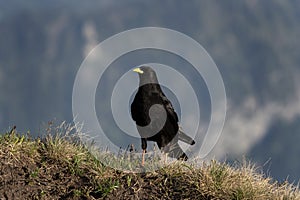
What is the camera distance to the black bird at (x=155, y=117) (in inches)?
438

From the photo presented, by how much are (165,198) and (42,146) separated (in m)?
2.69

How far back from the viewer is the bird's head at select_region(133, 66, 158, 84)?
1150 centimetres

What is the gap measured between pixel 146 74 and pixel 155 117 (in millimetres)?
1091

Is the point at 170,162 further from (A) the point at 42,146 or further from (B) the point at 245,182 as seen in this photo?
(A) the point at 42,146

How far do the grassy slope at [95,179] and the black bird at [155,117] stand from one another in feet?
5.59

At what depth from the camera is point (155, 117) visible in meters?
11.2

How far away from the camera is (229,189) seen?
9.10 metres

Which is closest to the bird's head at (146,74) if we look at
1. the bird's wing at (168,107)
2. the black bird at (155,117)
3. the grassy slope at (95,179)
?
the black bird at (155,117)

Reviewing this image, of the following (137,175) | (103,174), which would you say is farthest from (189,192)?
(103,174)

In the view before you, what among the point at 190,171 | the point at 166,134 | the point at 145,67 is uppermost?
the point at 145,67

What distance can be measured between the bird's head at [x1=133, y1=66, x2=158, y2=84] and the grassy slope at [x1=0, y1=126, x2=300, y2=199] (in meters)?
2.54

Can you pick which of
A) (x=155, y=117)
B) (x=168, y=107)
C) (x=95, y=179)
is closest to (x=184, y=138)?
(x=168, y=107)

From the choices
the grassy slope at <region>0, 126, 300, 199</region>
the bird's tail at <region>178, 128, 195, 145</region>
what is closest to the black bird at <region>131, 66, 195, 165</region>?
the bird's tail at <region>178, 128, 195, 145</region>

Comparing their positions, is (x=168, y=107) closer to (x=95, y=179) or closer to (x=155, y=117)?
(x=155, y=117)
